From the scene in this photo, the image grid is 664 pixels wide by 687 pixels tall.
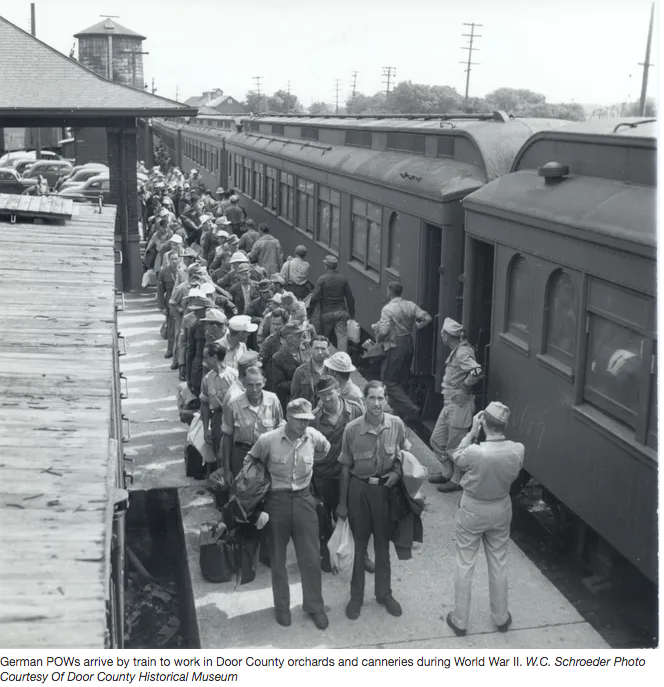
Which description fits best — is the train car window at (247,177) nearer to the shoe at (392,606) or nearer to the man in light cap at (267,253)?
the man in light cap at (267,253)

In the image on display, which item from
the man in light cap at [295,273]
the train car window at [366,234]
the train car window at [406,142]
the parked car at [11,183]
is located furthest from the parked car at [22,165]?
the train car window at [406,142]

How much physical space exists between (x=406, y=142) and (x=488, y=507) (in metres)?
6.73

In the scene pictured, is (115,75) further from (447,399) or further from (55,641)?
(55,641)

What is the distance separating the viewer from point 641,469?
18.0ft

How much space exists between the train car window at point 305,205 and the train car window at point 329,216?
24.7 inches

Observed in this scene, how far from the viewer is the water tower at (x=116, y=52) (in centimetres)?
6562

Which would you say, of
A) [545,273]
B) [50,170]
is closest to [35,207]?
[545,273]

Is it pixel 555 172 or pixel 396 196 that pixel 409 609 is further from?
pixel 396 196

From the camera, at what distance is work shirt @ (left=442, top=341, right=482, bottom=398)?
784cm

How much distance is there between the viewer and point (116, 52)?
66.0 m

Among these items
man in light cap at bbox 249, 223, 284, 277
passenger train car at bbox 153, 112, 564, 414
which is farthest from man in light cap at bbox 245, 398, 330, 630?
man in light cap at bbox 249, 223, 284, 277

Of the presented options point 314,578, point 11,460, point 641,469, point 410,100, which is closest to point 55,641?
point 11,460

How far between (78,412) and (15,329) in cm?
150

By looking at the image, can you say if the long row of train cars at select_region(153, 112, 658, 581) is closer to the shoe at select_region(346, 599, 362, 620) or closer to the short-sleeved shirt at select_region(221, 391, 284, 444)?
the shoe at select_region(346, 599, 362, 620)
